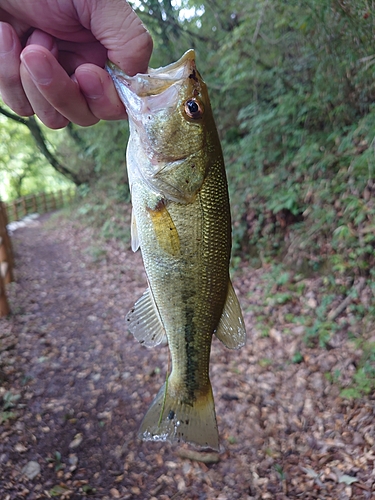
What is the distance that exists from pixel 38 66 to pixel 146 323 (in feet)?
4.57

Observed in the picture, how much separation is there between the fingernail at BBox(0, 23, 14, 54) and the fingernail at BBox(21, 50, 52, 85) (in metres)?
0.28

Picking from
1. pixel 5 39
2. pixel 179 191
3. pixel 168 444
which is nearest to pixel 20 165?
pixel 168 444

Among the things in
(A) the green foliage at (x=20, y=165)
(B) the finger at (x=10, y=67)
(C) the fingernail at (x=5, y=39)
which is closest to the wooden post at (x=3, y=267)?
(B) the finger at (x=10, y=67)

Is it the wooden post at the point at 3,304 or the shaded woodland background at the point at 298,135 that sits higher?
the shaded woodland background at the point at 298,135

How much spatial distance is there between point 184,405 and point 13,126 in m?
20.3

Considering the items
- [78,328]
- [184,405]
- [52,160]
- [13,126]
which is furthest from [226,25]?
[13,126]

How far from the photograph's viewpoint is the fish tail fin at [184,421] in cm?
205

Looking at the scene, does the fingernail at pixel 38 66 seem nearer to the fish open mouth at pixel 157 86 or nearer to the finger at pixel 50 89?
the finger at pixel 50 89

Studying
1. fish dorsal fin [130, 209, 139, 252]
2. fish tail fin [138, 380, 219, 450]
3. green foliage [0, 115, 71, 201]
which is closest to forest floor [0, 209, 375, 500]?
fish tail fin [138, 380, 219, 450]

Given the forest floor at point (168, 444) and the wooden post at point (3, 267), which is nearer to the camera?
the forest floor at point (168, 444)

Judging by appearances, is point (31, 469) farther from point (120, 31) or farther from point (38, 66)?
point (120, 31)

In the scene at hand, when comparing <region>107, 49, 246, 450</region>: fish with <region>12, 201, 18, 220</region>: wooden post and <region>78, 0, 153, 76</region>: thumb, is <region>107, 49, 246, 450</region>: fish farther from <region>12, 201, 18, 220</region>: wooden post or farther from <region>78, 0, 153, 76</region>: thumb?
<region>12, 201, 18, 220</region>: wooden post

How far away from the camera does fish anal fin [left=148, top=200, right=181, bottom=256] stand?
5.65 feet

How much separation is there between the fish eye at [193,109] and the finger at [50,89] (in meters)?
0.58
